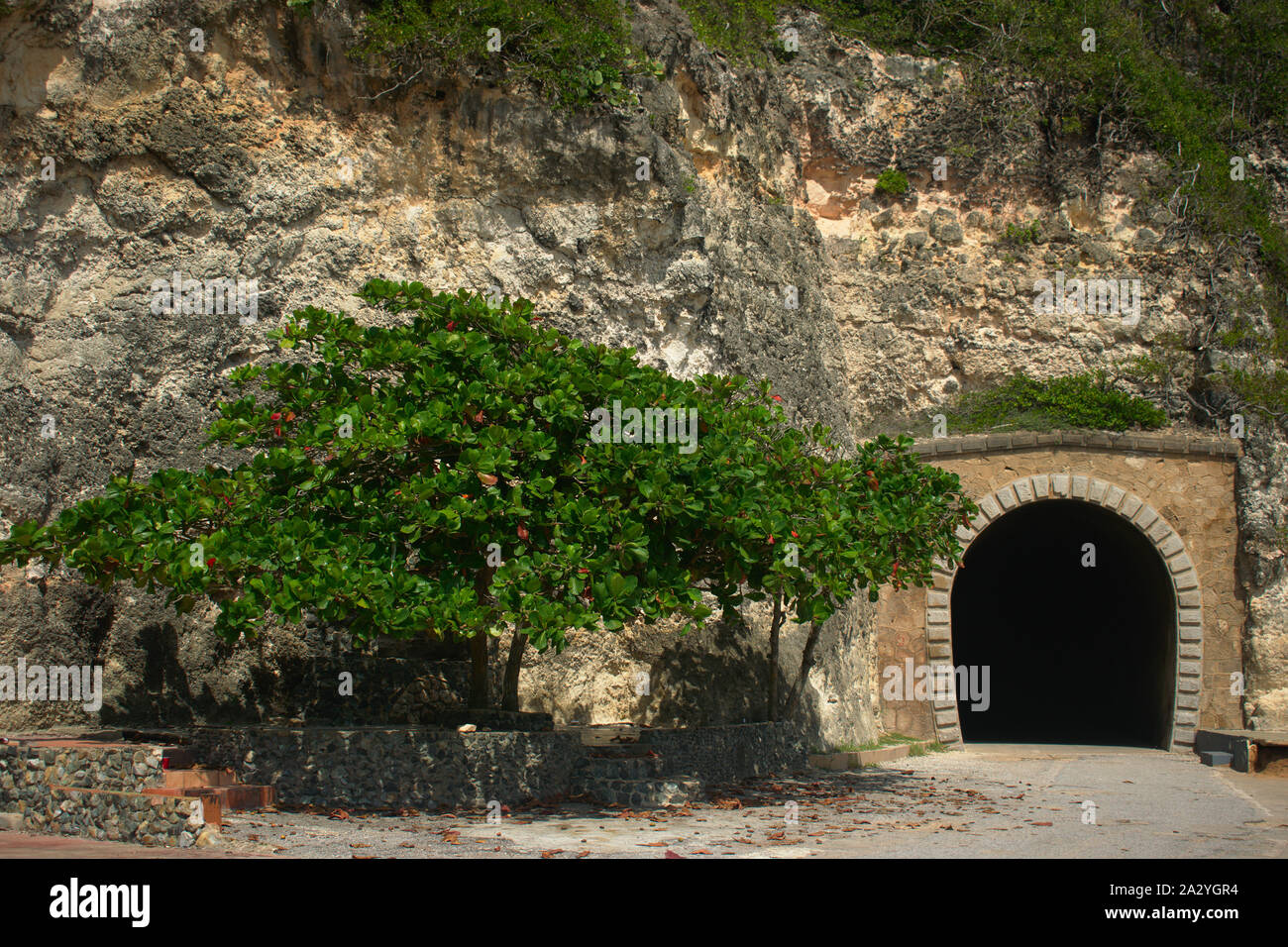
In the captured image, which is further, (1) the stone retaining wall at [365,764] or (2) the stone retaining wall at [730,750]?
(2) the stone retaining wall at [730,750]

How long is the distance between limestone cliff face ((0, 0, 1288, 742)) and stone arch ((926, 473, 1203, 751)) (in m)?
0.98

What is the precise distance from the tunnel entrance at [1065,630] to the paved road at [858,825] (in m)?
6.03

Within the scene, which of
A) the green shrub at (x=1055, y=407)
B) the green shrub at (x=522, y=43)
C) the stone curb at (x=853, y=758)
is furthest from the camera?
the green shrub at (x=1055, y=407)

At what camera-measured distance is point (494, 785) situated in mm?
10391

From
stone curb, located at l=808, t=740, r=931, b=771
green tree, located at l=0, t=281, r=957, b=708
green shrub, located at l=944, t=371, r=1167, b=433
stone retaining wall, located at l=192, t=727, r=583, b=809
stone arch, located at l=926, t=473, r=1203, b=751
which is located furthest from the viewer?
green shrub, located at l=944, t=371, r=1167, b=433

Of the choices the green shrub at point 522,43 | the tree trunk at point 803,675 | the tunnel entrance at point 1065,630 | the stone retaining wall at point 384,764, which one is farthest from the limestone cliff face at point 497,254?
the stone retaining wall at point 384,764

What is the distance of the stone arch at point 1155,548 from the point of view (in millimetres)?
17453

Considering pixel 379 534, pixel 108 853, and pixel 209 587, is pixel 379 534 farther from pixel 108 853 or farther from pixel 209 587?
pixel 108 853

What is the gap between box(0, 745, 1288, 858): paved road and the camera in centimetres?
815

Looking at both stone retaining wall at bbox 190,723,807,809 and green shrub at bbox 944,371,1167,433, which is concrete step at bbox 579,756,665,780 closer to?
stone retaining wall at bbox 190,723,807,809

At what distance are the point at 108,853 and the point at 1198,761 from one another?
574 inches

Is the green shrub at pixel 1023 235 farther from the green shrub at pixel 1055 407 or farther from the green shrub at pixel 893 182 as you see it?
the green shrub at pixel 1055 407

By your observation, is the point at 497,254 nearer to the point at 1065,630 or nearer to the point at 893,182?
the point at 893,182

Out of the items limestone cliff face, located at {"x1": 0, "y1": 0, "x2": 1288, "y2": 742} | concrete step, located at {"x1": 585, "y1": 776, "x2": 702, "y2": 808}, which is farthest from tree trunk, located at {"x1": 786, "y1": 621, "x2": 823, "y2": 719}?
concrete step, located at {"x1": 585, "y1": 776, "x2": 702, "y2": 808}
